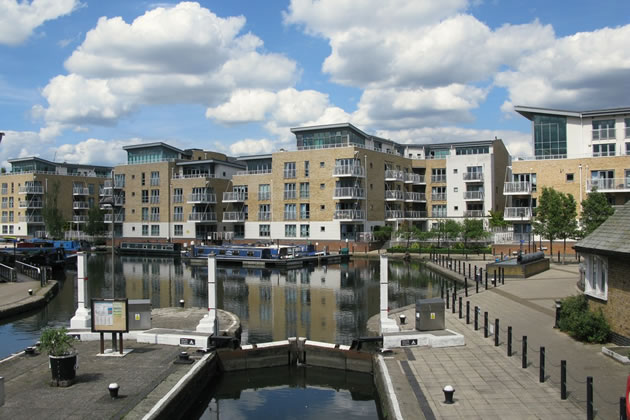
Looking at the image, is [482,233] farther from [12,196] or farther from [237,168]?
[12,196]

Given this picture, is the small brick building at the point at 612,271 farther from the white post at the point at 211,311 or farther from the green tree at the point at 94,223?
the green tree at the point at 94,223

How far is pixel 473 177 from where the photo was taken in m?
71.6

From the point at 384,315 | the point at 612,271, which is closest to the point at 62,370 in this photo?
the point at 384,315

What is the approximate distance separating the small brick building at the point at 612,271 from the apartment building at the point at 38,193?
280 feet

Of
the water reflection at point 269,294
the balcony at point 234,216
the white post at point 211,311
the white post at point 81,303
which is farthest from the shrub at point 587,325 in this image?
the balcony at point 234,216

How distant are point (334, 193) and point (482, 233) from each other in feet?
55.8

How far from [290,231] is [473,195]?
23.5 m

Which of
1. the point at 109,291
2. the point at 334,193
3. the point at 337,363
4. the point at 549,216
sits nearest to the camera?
the point at 337,363

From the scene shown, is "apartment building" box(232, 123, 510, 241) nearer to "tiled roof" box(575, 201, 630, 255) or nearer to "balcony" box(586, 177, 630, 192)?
"balcony" box(586, 177, 630, 192)

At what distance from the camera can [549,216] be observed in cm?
4731

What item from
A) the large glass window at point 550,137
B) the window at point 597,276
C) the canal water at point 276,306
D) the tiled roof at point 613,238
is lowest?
the canal water at point 276,306

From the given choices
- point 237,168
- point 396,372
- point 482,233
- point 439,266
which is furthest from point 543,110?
point 396,372

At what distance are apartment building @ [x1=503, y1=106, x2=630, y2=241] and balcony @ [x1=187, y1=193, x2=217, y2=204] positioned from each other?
39.3 metres

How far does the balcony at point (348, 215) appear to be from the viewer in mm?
65312
